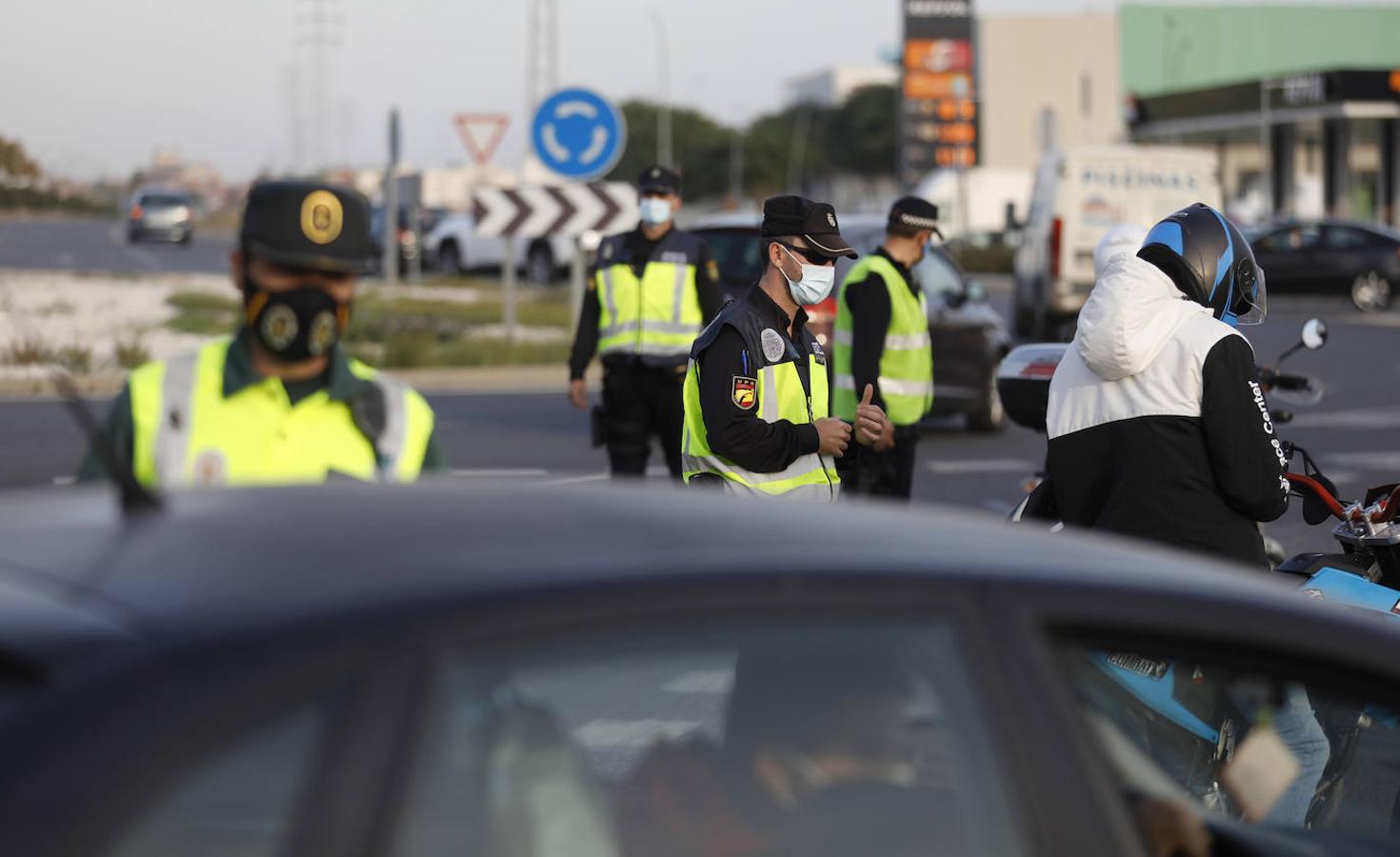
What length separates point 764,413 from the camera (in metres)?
5.46

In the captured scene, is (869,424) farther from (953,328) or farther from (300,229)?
(953,328)

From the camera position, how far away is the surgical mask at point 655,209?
9375 mm

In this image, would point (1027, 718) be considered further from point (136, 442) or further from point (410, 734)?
point (136, 442)

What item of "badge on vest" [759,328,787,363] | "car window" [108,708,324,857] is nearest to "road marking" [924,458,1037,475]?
"badge on vest" [759,328,787,363]

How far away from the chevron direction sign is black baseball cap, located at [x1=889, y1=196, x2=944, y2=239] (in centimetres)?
1027

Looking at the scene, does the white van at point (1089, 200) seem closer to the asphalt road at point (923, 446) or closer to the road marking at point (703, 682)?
the asphalt road at point (923, 446)

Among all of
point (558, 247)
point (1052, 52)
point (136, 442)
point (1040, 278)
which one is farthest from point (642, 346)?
point (1052, 52)

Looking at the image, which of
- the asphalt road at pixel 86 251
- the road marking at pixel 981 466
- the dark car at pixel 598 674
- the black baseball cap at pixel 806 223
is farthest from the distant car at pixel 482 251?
the dark car at pixel 598 674

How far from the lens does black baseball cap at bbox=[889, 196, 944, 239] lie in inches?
317

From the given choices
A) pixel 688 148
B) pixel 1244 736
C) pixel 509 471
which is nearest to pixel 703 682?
pixel 1244 736

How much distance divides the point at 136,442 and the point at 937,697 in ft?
5.55

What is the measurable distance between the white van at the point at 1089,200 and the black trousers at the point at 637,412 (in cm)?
1582

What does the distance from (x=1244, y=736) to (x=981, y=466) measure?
10706mm

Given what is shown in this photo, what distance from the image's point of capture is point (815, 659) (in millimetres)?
2230
